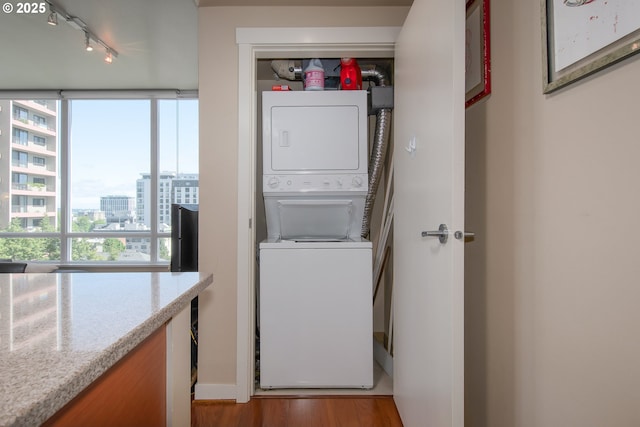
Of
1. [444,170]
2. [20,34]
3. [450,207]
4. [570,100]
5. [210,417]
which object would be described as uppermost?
[20,34]

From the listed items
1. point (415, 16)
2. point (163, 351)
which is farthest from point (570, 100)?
point (163, 351)

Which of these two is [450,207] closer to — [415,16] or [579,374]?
[579,374]

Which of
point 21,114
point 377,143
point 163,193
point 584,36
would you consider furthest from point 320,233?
point 21,114

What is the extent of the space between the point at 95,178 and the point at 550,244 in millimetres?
4997

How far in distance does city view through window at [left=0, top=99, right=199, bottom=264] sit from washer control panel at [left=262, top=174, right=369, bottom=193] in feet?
8.99

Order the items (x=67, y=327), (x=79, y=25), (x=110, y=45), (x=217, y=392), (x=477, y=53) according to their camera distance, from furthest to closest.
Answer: (x=110, y=45), (x=79, y=25), (x=217, y=392), (x=477, y=53), (x=67, y=327)

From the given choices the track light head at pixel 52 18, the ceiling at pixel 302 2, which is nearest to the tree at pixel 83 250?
the track light head at pixel 52 18

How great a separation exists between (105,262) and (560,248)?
16.0 feet

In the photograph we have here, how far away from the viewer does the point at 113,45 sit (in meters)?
2.88

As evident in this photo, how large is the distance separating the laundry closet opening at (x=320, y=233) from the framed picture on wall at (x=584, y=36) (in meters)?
1.20

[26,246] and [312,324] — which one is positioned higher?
[26,246]

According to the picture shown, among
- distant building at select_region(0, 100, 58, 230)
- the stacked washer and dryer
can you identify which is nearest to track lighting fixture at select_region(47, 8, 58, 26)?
the stacked washer and dryer

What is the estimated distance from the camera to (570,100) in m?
0.84

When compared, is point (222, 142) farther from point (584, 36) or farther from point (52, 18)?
point (584, 36)
